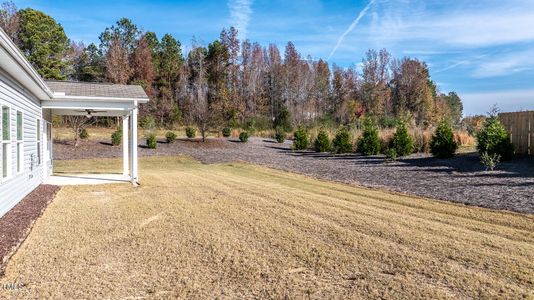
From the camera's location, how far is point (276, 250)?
15.4 feet

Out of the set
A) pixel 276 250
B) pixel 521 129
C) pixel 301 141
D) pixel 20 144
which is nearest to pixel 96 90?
pixel 20 144

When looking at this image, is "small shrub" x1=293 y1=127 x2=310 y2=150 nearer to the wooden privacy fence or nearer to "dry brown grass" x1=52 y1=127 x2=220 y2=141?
"dry brown grass" x1=52 y1=127 x2=220 y2=141

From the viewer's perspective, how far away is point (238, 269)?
13.4 ft

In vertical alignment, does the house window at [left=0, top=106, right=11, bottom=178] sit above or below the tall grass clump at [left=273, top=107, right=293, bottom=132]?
below

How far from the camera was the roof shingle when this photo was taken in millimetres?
10922

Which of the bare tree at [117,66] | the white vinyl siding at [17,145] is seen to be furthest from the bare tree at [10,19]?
the white vinyl siding at [17,145]

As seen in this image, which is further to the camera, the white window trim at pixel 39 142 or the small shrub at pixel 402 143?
the small shrub at pixel 402 143

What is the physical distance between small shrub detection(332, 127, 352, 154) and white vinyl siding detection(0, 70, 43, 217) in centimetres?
1286

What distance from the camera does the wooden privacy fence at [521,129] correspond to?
13.3 meters

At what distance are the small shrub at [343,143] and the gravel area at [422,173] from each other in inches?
49.3

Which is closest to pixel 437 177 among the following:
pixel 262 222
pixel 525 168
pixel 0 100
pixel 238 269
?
pixel 525 168

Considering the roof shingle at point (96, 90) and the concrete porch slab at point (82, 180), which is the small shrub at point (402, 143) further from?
the concrete porch slab at point (82, 180)

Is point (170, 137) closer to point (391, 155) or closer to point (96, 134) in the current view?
point (96, 134)

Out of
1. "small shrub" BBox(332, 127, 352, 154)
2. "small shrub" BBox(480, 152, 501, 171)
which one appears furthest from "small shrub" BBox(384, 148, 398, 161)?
"small shrub" BBox(332, 127, 352, 154)
